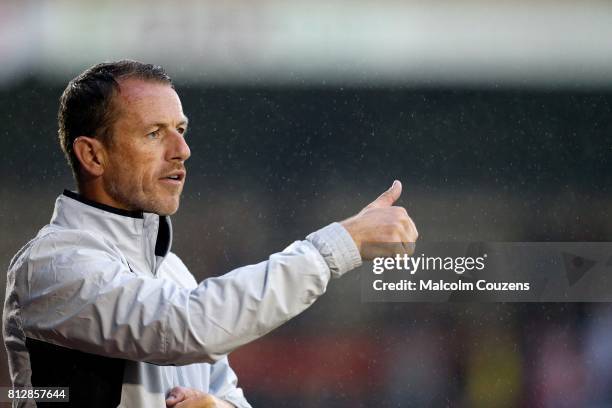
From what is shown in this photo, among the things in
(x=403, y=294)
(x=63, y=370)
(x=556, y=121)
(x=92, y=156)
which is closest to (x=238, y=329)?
(x=63, y=370)

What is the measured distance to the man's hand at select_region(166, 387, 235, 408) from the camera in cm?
115

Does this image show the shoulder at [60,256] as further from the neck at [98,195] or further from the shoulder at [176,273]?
the shoulder at [176,273]

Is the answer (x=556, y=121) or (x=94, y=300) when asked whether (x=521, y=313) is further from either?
(x=94, y=300)

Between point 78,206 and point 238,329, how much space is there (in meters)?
0.30

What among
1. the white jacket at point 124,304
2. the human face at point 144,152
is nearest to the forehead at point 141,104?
the human face at point 144,152

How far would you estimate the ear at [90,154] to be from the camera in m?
1.21

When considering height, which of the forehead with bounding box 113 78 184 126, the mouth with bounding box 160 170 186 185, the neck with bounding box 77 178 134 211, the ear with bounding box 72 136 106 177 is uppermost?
the forehead with bounding box 113 78 184 126

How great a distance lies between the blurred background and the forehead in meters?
0.77

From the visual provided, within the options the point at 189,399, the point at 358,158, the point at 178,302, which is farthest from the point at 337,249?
the point at 358,158

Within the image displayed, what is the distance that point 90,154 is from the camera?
48.0 inches

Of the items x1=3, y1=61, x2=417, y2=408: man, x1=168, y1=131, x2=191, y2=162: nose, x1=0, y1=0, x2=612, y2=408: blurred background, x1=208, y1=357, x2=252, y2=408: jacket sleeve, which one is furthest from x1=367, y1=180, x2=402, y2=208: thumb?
x1=0, y1=0, x2=612, y2=408: blurred background

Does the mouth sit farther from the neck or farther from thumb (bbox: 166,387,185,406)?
thumb (bbox: 166,387,185,406)

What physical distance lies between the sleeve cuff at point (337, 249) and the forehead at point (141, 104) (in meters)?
0.32

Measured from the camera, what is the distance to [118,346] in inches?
40.2
